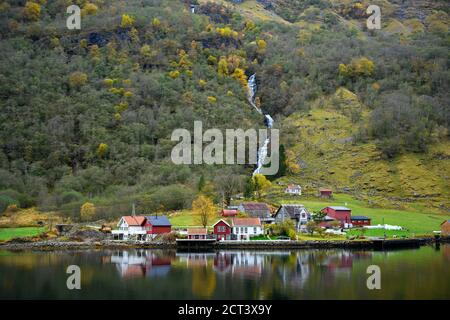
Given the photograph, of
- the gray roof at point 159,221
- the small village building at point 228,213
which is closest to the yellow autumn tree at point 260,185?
the small village building at point 228,213

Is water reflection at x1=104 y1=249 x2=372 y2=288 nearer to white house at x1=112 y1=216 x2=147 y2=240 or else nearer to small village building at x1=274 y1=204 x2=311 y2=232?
white house at x1=112 y1=216 x2=147 y2=240

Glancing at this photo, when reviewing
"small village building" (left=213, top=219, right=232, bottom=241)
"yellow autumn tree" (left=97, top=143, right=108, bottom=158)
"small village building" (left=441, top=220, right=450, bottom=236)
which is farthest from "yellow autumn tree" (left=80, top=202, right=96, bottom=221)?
"small village building" (left=441, top=220, right=450, bottom=236)

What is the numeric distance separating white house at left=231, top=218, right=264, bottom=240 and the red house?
91cm

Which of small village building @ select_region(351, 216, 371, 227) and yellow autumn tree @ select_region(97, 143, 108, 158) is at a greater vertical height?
yellow autumn tree @ select_region(97, 143, 108, 158)

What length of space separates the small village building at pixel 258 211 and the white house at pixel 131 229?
15.7m

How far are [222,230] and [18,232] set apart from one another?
95.3 ft

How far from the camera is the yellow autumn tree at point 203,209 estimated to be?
85.0m

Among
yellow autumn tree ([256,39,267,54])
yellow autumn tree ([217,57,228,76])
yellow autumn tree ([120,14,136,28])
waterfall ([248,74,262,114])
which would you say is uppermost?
yellow autumn tree ([120,14,136,28])

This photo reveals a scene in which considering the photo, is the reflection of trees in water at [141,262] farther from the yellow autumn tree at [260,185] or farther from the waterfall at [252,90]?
the waterfall at [252,90]

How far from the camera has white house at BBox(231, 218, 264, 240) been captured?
82.9m

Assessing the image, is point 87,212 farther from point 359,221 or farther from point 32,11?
point 32,11
